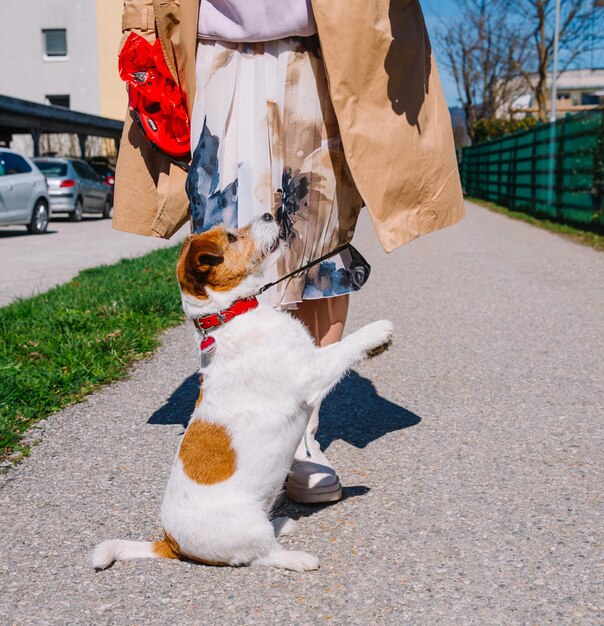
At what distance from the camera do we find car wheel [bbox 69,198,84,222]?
67.5 ft

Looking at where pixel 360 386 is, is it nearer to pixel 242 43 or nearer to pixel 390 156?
pixel 390 156

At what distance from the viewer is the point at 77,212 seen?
2077 centimetres

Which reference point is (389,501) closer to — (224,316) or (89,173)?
(224,316)

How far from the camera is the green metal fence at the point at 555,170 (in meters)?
13.4

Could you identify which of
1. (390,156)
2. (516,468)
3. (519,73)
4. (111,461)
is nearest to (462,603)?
(516,468)

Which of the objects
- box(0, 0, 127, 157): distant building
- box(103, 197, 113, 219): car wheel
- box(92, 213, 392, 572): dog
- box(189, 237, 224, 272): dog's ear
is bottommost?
box(103, 197, 113, 219): car wheel

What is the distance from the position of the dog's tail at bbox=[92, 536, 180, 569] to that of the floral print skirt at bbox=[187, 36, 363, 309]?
92 cm

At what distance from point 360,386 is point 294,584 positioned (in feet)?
7.56

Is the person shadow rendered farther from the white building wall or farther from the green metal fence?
the white building wall

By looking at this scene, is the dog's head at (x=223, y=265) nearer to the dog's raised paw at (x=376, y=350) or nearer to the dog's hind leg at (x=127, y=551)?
the dog's raised paw at (x=376, y=350)

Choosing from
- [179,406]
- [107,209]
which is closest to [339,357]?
[179,406]

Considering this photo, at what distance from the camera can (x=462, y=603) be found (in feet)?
7.36

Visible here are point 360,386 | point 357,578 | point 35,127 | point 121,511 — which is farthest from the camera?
point 35,127

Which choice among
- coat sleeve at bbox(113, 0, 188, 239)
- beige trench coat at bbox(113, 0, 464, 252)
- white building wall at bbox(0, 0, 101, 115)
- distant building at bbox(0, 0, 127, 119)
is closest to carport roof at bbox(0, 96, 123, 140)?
distant building at bbox(0, 0, 127, 119)
